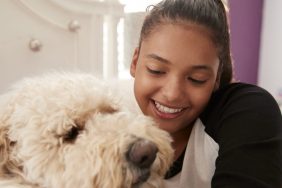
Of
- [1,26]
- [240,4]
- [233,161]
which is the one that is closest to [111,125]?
[233,161]

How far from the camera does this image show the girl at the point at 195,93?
1.26 m

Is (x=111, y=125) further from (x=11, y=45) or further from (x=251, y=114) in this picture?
(x=11, y=45)

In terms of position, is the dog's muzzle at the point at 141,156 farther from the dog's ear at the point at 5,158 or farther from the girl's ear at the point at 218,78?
the girl's ear at the point at 218,78

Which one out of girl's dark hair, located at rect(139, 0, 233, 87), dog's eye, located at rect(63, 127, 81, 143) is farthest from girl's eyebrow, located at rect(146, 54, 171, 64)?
dog's eye, located at rect(63, 127, 81, 143)

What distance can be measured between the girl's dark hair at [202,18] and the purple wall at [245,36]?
6.70 feet

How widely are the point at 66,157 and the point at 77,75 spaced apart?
36cm

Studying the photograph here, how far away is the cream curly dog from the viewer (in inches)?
39.6

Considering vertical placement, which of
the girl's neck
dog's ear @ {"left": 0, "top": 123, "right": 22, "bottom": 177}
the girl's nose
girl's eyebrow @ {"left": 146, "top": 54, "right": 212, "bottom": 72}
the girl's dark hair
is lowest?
the girl's neck

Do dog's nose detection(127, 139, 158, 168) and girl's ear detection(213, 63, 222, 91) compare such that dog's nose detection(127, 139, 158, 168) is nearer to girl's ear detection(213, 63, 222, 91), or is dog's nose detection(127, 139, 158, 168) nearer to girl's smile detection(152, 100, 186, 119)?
girl's smile detection(152, 100, 186, 119)

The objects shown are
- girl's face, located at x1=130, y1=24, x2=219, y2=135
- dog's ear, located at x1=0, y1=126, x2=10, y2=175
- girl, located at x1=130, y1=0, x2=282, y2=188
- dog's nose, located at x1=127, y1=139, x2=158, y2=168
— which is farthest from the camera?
girl's face, located at x1=130, y1=24, x2=219, y2=135

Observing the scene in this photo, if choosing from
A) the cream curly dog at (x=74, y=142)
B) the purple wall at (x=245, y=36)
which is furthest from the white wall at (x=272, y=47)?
the cream curly dog at (x=74, y=142)

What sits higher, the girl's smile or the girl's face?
the girl's face

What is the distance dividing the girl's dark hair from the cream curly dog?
0.41 meters

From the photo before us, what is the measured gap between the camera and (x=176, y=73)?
4.55 feet
